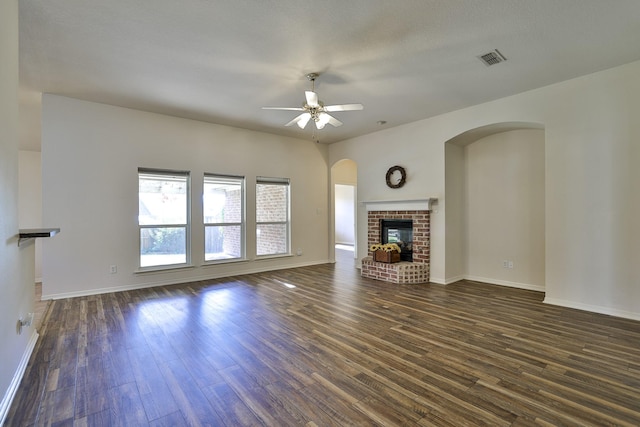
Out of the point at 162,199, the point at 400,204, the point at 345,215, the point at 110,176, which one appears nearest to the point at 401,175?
the point at 400,204

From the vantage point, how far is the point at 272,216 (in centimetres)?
659

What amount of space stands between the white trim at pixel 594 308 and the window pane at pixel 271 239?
470 cm

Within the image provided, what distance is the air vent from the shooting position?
3184 millimetres

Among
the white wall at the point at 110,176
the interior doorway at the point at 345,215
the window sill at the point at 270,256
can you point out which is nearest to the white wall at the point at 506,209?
the window sill at the point at 270,256

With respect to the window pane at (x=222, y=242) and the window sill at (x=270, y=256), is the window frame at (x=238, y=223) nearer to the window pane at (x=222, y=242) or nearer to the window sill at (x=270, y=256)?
the window pane at (x=222, y=242)

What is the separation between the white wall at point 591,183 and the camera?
11.3 feet

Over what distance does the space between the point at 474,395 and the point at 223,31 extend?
3509mm

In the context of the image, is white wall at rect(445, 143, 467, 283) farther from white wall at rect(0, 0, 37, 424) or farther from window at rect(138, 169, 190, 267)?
white wall at rect(0, 0, 37, 424)

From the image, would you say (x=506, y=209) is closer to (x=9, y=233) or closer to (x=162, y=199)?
(x=162, y=199)

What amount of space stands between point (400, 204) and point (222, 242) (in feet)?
11.5

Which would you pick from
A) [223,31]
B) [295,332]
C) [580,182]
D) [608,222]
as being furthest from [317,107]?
[608,222]

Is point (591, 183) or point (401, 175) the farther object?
point (401, 175)

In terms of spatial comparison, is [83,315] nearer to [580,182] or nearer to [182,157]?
[182,157]

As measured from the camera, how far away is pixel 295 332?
10.2 feet
